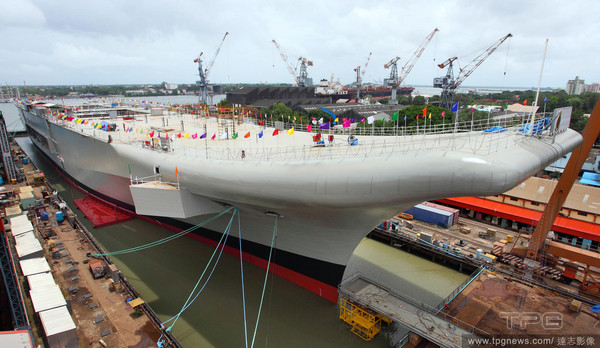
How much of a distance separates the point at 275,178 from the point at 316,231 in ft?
11.0

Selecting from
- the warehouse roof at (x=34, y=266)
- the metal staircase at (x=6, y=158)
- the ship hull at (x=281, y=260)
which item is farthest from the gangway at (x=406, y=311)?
the metal staircase at (x=6, y=158)

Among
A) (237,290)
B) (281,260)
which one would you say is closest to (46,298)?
(237,290)

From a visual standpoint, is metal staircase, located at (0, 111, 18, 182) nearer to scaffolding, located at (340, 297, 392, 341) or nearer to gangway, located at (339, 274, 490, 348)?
gangway, located at (339, 274, 490, 348)

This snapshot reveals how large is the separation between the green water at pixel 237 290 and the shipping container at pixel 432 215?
4.37m

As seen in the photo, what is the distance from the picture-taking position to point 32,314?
12062 mm

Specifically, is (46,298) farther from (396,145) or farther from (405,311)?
(396,145)

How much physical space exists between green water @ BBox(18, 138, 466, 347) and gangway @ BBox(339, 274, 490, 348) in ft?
4.44

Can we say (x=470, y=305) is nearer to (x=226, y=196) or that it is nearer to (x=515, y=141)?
(x=515, y=141)

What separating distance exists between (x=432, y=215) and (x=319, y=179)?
1590 cm

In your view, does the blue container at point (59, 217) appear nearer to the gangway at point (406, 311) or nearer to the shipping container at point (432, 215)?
the gangway at point (406, 311)

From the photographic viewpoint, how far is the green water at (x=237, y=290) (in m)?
11.6

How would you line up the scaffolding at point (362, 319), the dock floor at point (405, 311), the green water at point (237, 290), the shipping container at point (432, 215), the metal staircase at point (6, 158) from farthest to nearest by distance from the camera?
the metal staircase at point (6, 158) < the shipping container at point (432, 215) < the green water at point (237, 290) < the scaffolding at point (362, 319) < the dock floor at point (405, 311)

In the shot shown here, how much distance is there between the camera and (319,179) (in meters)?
8.46

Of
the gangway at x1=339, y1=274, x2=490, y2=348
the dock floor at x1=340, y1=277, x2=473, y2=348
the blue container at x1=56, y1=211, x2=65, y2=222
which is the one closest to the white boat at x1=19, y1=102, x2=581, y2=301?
the gangway at x1=339, y1=274, x2=490, y2=348
